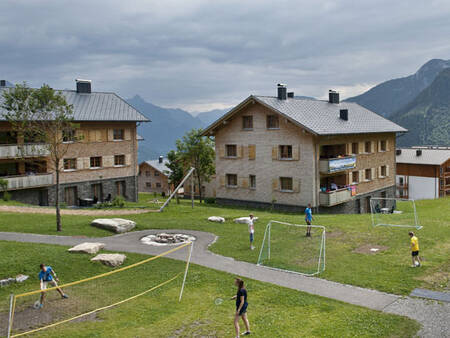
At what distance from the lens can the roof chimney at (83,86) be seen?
47.9 meters

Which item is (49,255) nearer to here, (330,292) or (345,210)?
(330,292)

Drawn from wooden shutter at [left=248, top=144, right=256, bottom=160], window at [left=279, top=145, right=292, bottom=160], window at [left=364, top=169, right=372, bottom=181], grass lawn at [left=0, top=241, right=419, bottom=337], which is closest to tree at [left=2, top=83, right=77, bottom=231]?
grass lawn at [left=0, top=241, right=419, bottom=337]

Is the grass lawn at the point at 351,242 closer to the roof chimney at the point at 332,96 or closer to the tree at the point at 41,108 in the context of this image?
the tree at the point at 41,108

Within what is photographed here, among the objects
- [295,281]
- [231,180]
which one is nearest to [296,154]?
[231,180]

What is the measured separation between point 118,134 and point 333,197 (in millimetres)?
24277

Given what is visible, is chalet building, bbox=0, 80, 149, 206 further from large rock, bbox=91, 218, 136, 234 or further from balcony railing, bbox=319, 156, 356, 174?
balcony railing, bbox=319, 156, 356, 174

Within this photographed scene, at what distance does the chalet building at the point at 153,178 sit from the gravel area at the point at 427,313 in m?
68.5

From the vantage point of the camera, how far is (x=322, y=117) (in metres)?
41.7

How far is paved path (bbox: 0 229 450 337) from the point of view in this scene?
14.1 m

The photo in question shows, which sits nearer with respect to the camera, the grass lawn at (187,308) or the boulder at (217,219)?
the grass lawn at (187,308)

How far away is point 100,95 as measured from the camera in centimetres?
4900

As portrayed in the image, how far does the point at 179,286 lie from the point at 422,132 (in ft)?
524

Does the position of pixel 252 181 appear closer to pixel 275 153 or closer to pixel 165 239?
pixel 275 153

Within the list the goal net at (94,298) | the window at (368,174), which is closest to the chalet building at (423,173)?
the window at (368,174)
